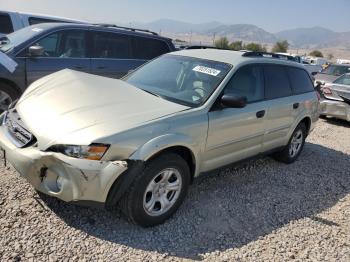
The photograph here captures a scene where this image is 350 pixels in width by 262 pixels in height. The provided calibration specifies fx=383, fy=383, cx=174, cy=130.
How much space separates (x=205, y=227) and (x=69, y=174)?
148 centimetres

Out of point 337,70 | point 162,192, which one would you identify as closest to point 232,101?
point 162,192

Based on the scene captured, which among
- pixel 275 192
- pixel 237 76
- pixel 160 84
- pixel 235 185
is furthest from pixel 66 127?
pixel 275 192

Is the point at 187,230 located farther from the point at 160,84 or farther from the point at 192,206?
the point at 160,84

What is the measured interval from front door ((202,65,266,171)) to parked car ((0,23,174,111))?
332cm

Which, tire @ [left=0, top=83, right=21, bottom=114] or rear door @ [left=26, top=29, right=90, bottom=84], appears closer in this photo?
tire @ [left=0, top=83, right=21, bottom=114]

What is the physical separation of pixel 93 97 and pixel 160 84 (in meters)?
0.93

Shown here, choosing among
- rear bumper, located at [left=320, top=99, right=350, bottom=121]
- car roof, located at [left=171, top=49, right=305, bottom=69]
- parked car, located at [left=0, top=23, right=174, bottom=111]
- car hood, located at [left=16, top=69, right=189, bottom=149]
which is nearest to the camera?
car hood, located at [left=16, top=69, right=189, bottom=149]

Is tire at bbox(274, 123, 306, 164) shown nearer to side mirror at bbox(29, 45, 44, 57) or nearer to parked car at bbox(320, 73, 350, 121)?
parked car at bbox(320, 73, 350, 121)

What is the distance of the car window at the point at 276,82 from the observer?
4.98m

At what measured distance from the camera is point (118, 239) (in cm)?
338

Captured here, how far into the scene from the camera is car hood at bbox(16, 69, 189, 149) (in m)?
3.17

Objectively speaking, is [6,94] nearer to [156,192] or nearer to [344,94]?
[156,192]

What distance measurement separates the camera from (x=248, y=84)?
15.2 ft

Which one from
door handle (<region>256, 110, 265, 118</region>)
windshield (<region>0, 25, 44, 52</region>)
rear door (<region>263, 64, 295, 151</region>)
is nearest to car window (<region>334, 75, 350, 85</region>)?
rear door (<region>263, 64, 295, 151</region>)
